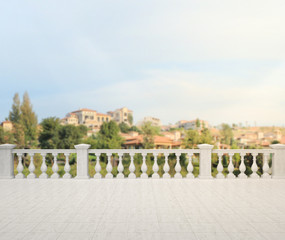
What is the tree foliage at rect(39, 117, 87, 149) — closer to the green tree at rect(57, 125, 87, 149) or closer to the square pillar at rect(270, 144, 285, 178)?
the green tree at rect(57, 125, 87, 149)

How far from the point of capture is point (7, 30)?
30078 mm

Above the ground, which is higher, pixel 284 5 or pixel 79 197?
pixel 284 5

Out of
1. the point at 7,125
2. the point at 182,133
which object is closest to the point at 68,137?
the point at 7,125

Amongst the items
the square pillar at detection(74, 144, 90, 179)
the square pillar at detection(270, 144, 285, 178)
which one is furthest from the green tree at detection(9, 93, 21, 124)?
the square pillar at detection(270, 144, 285, 178)

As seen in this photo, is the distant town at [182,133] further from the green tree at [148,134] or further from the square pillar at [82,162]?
the square pillar at [82,162]

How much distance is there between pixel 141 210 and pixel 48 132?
3935 centimetres

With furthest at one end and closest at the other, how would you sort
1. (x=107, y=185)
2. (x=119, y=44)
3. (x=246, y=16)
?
1. (x=119, y=44)
2. (x=246, y=16)
3. (x=107, y=185)

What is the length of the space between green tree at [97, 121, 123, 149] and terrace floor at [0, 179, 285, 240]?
3371 centimetres

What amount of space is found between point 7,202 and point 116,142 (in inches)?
1406

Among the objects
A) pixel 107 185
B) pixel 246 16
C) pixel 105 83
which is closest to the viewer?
pixel 107 185

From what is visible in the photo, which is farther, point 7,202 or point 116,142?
point 116,142

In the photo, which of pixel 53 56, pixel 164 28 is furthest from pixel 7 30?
pixel 164 28

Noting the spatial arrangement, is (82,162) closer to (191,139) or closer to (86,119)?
(191,139)

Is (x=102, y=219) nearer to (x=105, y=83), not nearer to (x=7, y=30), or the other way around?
(x=7, y=30)
